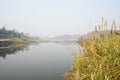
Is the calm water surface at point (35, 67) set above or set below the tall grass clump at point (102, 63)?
below

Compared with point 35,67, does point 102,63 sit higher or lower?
higher

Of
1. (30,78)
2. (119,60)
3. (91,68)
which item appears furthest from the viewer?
(30,78)

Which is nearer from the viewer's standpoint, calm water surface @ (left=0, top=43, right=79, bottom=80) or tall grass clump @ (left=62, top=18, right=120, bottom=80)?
tall grass clump @ (left=62, top=18, right=120, bottom=80)

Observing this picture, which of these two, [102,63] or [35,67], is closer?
[102,63]

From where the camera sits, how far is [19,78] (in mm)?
16750

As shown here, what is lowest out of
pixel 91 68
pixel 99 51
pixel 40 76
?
pixel 40 76

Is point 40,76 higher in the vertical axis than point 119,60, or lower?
lower

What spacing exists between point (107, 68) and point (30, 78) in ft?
41.1

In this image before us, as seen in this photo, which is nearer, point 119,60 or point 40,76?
point 119,60

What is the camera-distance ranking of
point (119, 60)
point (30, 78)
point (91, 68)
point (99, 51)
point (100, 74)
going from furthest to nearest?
point (30, 78)
point (99, 51)
point (91, 68)
point (119, 60)
point (100, 74)

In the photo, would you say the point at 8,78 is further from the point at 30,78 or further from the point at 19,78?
the point at 30,78

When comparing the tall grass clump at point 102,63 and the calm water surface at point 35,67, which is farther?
the calm water surface at point 35,67

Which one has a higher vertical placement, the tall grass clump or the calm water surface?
the tall grass clump

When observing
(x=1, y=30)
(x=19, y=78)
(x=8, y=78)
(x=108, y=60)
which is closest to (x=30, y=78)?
(x=19, y=78)
